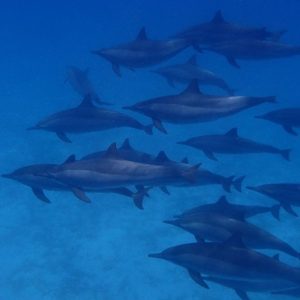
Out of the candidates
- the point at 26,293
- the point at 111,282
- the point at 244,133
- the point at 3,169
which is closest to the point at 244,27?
the point at 111,282

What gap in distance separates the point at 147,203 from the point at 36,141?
6.29 metres

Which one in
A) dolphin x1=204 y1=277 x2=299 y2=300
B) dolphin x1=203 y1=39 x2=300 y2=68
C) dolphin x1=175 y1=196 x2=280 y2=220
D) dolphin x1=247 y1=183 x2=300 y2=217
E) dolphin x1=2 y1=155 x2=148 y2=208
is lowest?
dolphin x1=204 y1=277 x2=299 y2=300

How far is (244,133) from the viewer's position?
2231 cm

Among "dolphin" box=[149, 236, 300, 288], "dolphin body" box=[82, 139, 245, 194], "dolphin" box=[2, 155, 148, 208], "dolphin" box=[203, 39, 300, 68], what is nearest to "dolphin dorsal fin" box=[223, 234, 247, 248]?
"dolphin" box=[149, 236, 300, 288]

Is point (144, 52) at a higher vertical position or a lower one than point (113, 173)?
higher

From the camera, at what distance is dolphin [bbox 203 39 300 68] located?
9969mm

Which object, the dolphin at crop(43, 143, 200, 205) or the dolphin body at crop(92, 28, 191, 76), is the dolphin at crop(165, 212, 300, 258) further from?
the dolphin body at crop(92, 28, 191, 76)

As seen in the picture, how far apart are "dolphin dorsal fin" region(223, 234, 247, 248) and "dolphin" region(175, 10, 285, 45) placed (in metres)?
4.89

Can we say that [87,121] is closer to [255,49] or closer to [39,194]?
[39,194]

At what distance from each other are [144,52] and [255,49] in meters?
2.22

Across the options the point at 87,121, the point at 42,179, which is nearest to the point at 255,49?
the point at 87,121

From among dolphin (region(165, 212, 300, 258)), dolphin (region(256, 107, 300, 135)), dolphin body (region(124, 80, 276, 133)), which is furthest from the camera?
dolphin (region(256, 107, 300, 135))

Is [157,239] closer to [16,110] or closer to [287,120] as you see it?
[287,120]

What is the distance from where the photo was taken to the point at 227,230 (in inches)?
281
